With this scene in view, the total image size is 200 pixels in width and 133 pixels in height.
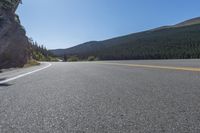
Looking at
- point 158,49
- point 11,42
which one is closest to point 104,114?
point 11,42

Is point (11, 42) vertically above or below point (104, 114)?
above

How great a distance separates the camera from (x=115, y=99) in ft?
13.0

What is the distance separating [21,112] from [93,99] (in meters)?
1.08

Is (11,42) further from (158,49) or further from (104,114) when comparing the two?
(158,49)

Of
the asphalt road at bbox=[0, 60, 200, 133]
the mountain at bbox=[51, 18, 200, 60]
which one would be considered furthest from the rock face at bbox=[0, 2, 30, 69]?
the mountain at bbox=[51, 18, 200, 60]

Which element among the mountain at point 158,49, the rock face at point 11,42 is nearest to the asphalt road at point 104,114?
the rock face at point 11,42

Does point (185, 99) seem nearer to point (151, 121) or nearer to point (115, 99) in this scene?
point (115, 99)

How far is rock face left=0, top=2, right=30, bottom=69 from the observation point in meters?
20.7

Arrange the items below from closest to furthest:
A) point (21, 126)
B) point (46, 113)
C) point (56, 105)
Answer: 1. point (21, 126)
2. point (46, 113)
3. point (56, 105)

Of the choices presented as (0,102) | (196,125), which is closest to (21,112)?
(0,102)

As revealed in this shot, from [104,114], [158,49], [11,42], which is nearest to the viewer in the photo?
[104,114]

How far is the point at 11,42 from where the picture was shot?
22.7m

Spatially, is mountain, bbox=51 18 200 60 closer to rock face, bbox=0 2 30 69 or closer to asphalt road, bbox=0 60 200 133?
rock face, bbox=0 2 30 69

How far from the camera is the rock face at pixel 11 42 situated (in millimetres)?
20680
